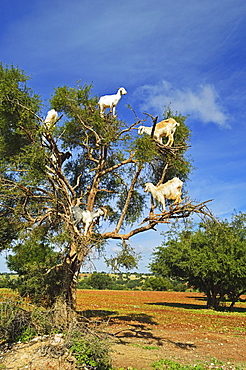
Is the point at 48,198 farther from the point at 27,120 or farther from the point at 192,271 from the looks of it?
the point at 192,271

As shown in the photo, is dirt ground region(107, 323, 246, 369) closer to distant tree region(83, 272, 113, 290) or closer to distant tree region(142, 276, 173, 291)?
distant tree region(83, 272, 113, 290)

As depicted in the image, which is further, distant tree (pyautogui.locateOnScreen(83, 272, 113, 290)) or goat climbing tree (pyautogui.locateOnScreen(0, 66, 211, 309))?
distant tree (pyautogui.locateOnScreen(83, 272, 113, 290))

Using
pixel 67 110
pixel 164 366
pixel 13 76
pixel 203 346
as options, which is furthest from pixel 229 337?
pixel 13 76

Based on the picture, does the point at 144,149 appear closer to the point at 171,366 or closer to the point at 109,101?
the point at 109,101

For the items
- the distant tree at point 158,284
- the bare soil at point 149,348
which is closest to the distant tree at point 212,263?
the bare soil at point 149,348

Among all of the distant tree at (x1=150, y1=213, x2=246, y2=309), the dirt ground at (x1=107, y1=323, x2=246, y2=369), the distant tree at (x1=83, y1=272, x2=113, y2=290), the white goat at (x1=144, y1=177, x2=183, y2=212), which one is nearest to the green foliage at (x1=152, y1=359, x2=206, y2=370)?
the dirt ground at (x1=107, y1=323, x2=246, y2=369)

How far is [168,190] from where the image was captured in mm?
11203

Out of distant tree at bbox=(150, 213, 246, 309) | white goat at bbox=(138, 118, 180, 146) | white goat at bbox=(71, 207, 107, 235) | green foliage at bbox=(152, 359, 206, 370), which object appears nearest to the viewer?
green foliage at bbox=(152, 359, 206, 370)

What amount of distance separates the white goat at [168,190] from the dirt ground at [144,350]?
15.7ft

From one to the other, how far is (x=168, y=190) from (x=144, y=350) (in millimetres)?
5411

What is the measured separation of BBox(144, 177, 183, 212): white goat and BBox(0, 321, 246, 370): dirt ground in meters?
4.78

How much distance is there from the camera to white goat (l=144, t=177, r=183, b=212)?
11102mm

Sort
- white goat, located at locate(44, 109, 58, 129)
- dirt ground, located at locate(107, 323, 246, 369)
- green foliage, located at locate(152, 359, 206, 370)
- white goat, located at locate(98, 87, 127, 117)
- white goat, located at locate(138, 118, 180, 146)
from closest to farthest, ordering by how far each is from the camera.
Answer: green foliage, located at locate(152, 359, 206, 370)
dirt ground, located at locate(107, 323, 246, 369)
white goat, located at locate(44, 109, 58, 129)
white goat, located at locate(138, 118, 180, 146)
white goat, located at locate(98, 87, 127, 117)

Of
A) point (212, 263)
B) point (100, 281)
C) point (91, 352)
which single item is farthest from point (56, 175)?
point (100, 281)
